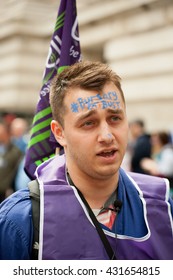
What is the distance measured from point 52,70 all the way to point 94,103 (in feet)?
4.09

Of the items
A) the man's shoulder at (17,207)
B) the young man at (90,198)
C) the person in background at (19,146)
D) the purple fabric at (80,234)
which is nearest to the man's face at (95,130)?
the young man at (90,198)

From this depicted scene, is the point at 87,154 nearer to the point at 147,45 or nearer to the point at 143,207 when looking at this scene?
the point at 143,207

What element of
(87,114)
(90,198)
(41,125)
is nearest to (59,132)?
(87,114)

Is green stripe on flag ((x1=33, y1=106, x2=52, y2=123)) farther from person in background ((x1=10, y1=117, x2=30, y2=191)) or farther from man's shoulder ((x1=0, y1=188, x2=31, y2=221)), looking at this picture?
person in background ((x1=10, y1=117, x2=30, y2=191))

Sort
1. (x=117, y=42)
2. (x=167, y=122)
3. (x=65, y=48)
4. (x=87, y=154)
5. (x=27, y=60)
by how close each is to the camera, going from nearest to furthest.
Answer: (x=87, y=154), (x=65, y=48), (x=167, y=122), (x=117, y=42), (x=27, y=60)

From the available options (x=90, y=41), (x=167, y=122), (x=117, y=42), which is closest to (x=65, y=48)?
(x=167, y=122)

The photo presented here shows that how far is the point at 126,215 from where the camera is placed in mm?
2127

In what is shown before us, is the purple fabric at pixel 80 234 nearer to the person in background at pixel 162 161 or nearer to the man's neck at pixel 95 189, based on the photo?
the man's neck at pixel 95 189

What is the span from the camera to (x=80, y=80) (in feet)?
7.01

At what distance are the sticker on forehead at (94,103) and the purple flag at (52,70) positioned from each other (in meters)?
1.07

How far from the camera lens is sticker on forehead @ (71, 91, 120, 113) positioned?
83.2 inches

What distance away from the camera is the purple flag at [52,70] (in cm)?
320

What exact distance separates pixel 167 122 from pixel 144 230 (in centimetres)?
1193

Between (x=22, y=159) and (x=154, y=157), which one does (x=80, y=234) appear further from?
(x=154, y=157)
